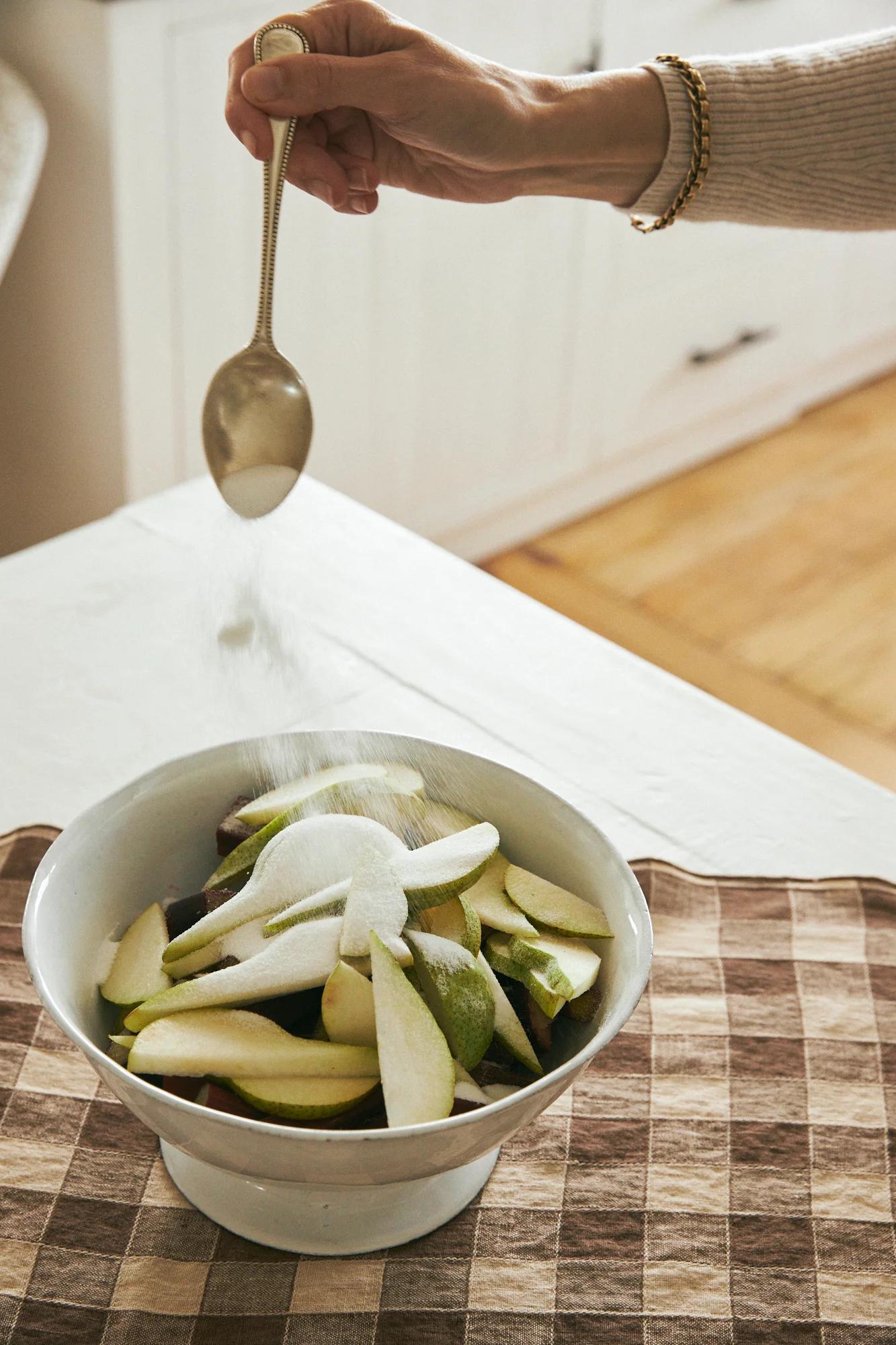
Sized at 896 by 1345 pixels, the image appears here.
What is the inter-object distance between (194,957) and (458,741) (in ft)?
1.09

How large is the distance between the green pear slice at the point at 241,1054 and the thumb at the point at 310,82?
20.2 inches

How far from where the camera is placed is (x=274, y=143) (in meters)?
0.76

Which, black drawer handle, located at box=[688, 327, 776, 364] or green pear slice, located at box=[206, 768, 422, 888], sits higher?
green pear slice, located at box=[206, 768, 422, 888]

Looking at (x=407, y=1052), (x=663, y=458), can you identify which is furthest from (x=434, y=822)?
(x=663, y=458)

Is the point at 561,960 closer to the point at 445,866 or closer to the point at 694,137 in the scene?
the point at 445,866

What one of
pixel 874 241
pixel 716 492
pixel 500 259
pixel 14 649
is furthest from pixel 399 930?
pixel 874 241

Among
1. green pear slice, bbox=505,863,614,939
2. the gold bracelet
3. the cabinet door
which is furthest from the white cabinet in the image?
green pear slice, bbox=505,863,614,939

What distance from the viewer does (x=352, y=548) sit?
1036mm

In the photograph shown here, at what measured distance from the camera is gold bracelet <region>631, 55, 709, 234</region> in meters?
0.94

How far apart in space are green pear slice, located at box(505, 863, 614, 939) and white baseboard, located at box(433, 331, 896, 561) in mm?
1787

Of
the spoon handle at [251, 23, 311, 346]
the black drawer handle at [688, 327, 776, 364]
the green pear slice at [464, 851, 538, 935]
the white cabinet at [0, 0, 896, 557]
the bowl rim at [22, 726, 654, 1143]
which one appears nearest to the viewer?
the bowl rim at [22, 726, 654, 1143]

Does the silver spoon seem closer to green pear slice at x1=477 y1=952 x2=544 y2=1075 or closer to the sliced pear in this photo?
the sliced pear

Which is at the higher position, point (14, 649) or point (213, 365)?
point (14, 649)

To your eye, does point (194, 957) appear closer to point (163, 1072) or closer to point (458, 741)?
point (163, 1072)
